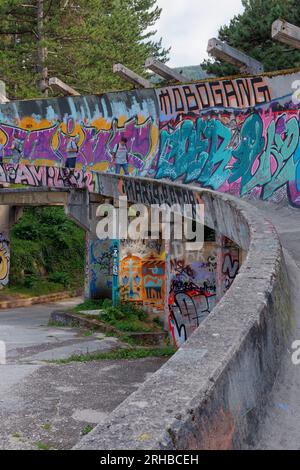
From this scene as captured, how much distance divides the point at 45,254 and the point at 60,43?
14998 millimetres

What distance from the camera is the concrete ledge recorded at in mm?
3002

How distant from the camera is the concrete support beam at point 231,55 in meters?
20.1

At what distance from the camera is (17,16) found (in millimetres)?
37594

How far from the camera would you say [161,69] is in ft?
79.0

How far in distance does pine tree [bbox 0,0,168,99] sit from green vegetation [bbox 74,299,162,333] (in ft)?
66.7

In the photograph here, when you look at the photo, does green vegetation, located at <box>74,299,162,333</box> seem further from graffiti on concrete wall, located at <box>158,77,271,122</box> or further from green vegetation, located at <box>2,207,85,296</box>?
green vegetation, located at <box>2,207,85,296</box>

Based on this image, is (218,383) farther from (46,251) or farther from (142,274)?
(46,251)

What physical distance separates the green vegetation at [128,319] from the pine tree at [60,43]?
2032 centimetres

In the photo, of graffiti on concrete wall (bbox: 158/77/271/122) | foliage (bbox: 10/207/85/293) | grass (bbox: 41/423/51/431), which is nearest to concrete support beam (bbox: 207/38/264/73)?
graffiti on concrete wall (bbox: 158/77/271/122)

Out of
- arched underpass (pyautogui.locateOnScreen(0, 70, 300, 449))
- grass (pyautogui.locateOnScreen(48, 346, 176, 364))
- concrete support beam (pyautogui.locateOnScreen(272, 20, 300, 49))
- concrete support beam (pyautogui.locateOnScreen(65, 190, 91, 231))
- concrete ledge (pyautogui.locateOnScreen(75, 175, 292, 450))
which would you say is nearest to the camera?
concrete ledge (pyautogui.locateOnScreen(75, 175, 292, 450))

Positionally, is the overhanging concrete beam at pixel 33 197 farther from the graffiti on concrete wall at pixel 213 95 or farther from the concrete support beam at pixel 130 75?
the graffiti on concrete wall at pixel 213 95

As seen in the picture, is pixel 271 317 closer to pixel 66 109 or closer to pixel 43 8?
pixel 66 109

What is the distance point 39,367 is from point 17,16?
3159cm

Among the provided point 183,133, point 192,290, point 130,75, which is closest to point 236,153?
point 183,133
